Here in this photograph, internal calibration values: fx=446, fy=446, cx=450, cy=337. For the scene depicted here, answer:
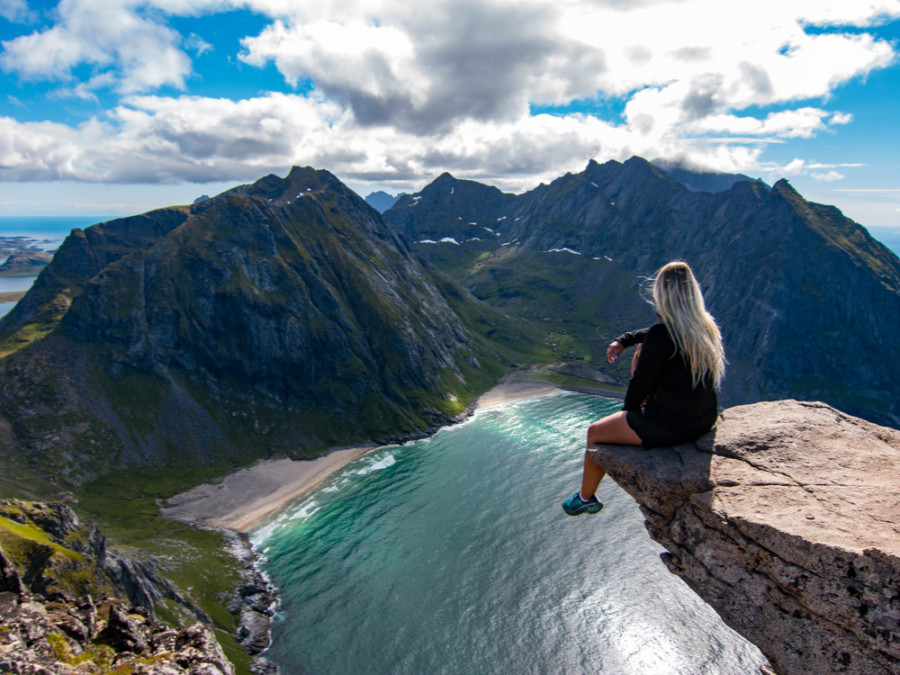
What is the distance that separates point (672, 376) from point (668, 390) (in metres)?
0.41

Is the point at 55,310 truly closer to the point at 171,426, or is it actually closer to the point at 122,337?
the point at 122,337

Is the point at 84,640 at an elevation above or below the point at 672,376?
below

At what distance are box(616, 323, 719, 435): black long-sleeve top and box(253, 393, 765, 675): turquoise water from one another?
75821mm

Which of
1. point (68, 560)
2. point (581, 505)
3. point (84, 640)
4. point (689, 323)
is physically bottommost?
point (68, 560)

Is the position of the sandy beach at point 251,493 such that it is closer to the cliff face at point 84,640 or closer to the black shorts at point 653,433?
the cliff face at point 84,640

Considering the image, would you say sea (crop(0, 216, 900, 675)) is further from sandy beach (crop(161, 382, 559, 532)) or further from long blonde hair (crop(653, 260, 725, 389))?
long blonde hair (crop(653, 260, 725, 389))

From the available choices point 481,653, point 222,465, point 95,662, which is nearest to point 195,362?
point 222,465

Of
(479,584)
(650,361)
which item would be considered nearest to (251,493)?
(479,584)

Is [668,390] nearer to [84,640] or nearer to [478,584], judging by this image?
[84,640]

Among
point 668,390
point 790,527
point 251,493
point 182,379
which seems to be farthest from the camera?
point 182,379

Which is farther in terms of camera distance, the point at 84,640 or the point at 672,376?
the point at 84,640

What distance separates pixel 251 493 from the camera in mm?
133000

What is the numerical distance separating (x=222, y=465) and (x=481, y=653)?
10825cm

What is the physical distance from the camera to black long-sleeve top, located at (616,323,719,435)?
10.9 meters
